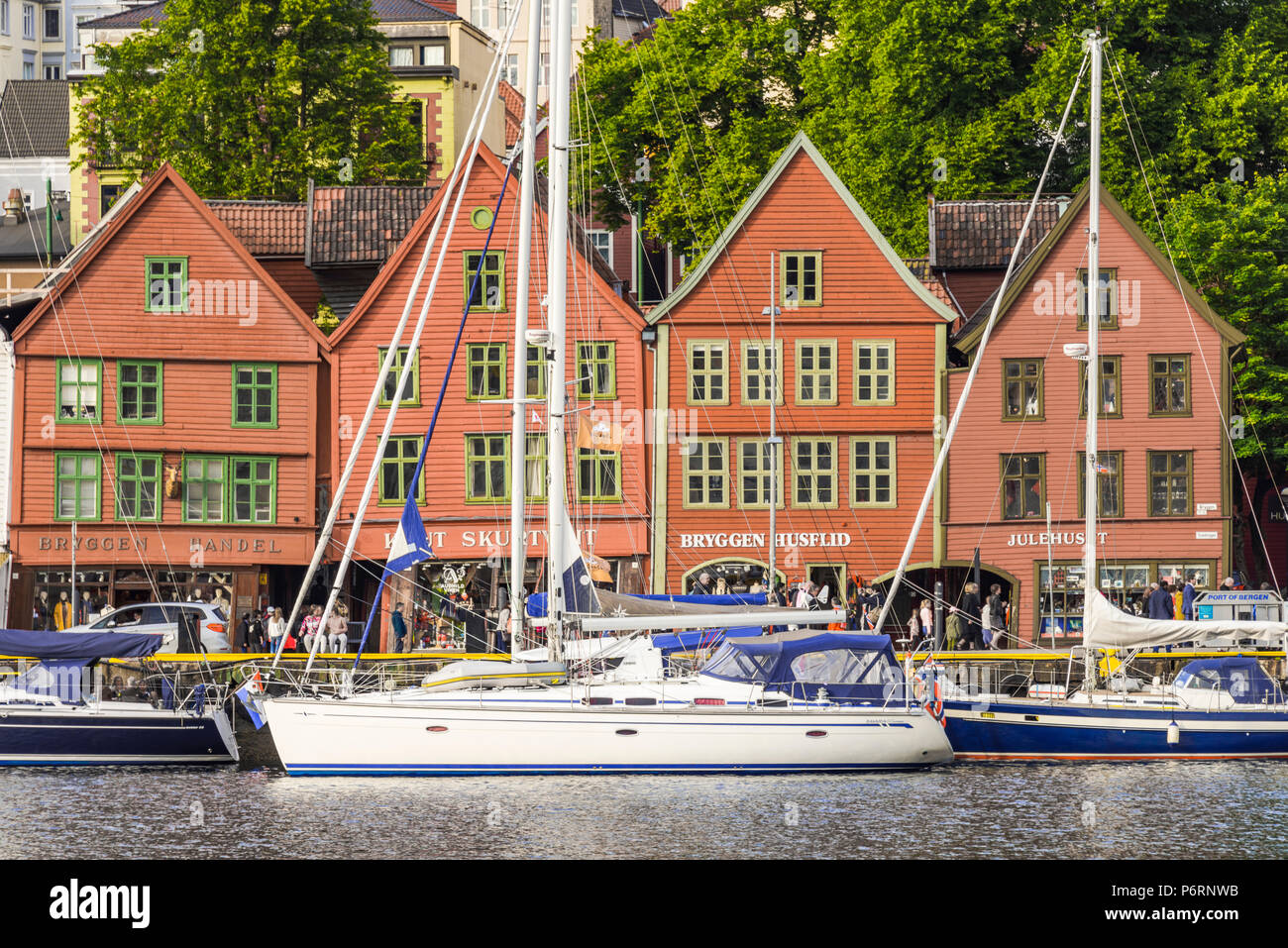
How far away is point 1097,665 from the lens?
147 ft

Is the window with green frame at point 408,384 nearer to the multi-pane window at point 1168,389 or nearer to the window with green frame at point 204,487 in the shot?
the window with green frame at point 204,487

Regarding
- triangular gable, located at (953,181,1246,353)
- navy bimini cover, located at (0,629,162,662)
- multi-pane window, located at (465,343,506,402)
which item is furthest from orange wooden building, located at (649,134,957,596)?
navy bimini cover, located at (0,629,162,662)

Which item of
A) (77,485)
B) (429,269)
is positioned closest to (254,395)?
(77,485)

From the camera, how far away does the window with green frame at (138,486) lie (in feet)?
192

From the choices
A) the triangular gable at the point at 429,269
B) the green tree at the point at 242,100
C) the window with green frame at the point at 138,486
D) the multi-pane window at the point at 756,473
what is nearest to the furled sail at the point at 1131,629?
the multi-pane window at the point at 756,473

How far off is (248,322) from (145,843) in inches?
1240

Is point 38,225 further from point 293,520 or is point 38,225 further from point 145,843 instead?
point 145,843

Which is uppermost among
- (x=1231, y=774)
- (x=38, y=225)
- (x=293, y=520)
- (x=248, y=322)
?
(x=38, y=225)

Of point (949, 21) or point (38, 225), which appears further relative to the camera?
point (38, 225)

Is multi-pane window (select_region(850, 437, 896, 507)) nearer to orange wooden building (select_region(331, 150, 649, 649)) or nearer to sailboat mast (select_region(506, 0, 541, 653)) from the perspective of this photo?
orange wooden building (select_region(331, 150, 649, 649))
